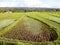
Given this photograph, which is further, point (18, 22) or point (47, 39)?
point (18, 22)

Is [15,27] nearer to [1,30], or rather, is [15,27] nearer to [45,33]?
[1,30]

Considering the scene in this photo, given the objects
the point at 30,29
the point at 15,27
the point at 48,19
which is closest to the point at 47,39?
the point at 30,29

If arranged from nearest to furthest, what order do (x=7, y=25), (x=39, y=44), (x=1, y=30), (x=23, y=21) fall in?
(x=39, y=44), (x=1, y=30), (x=7, y=25), (x=23, y=21)

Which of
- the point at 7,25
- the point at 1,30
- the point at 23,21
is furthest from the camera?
the point at 23,21

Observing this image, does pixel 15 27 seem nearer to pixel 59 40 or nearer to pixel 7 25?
pixel 7 25

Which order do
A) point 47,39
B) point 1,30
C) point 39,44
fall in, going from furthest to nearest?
point 1,30 → point 47,39 → point 39,44

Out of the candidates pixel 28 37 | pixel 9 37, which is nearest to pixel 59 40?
pixel 28 37
